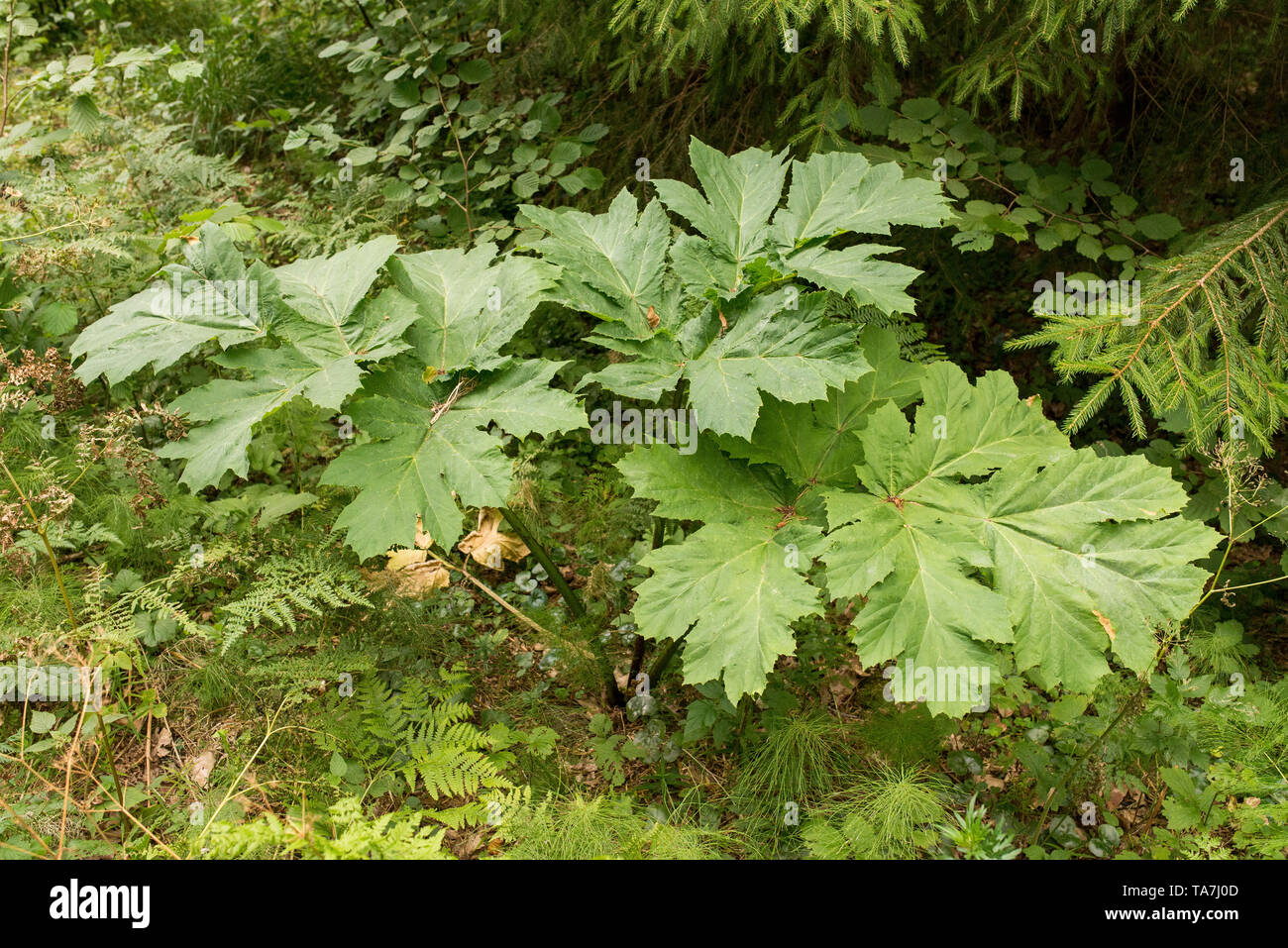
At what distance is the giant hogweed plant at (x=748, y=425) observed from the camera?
7.26ft

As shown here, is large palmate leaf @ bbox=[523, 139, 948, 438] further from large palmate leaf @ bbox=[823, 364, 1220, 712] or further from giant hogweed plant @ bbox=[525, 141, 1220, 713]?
large palmate leaf @ bbox=[823, 364, 1220, 712]

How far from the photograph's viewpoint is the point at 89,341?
8.02 feet

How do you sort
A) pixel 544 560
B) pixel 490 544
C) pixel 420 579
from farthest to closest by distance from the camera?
pixel 490 544 → pixel 420 579 → pixel 544 560

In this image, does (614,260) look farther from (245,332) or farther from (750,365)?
(245,332)

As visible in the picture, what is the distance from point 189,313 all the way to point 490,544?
1513 mm

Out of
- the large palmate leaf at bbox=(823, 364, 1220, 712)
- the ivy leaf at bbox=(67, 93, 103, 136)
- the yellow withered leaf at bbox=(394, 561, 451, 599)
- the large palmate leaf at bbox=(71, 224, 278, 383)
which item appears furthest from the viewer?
the ivy leaf at bbox=(67, 93, 103, 136)

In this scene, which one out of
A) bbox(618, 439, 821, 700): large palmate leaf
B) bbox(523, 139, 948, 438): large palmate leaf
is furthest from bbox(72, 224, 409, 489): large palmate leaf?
bbox(618, 439, 821, 700): large palmate leaf

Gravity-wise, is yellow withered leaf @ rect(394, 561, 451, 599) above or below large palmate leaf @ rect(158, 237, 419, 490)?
below

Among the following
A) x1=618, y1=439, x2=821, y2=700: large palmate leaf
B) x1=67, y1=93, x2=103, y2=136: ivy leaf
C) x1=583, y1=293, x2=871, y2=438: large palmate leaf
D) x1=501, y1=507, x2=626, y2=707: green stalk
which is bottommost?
x1=501, y1=507, x2=626, y2=707: green stalk

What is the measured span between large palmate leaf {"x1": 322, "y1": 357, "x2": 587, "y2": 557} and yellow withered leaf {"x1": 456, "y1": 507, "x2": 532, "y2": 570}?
3.50 ft

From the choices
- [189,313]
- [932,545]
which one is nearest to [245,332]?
[189,313]

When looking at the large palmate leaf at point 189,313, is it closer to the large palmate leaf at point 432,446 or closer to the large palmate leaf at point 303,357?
the large palmate leaf at point 303,357

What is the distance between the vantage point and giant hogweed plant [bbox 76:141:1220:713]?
87.1 inches

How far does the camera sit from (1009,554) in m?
2.30
